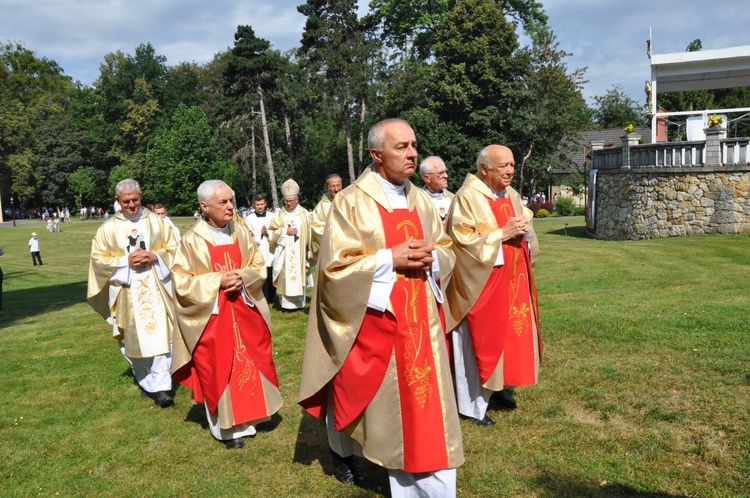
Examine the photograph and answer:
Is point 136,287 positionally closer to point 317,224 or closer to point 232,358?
point 232,358

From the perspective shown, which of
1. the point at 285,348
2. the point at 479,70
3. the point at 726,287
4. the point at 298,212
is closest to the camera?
the point at 285,348

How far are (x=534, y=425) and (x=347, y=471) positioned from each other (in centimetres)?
184

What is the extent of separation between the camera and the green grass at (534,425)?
181 inches

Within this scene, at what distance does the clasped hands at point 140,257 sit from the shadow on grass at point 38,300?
8.63m

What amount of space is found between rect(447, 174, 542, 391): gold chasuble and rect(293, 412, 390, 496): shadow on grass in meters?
1.34

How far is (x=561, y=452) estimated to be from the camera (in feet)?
16.1

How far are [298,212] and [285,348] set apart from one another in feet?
12.3

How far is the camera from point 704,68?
1961 centimetres

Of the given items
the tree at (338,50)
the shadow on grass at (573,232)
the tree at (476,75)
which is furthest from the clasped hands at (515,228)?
the tree at (338,50)

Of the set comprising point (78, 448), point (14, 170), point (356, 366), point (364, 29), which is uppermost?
point (364, 29)

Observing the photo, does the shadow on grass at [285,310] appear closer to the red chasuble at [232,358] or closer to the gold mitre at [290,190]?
the gold mitre at [290,190]

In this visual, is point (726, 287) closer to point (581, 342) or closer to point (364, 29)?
point (581, 342)

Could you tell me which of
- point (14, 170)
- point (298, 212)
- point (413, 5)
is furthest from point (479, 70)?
point (14, 170)

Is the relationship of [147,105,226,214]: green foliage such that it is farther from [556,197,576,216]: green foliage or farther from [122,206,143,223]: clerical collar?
[122,206,143,223]: clerical collar
